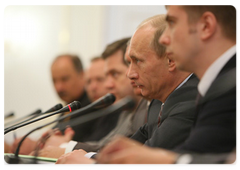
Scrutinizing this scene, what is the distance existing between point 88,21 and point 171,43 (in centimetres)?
280

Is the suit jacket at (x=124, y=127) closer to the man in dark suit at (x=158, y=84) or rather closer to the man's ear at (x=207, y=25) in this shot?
A: the man in dark suit at (x=158, y=84)

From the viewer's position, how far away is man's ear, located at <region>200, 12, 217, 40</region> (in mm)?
843

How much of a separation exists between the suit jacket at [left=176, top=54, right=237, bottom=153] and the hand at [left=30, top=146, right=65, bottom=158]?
47 centimetres

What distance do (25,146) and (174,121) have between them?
0.58m

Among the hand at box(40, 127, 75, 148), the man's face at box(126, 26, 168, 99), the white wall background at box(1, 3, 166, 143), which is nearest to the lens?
the man's face at box(126, 26, 168, 99)

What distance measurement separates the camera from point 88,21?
3609 millimetres

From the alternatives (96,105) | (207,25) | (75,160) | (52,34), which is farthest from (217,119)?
(52,34)

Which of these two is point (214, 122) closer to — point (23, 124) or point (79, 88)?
point (23, 124)

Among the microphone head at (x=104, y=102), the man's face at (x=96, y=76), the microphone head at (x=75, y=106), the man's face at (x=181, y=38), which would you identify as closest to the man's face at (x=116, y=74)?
the man's face at (x=96, y=76)

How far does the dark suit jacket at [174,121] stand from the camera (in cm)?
88

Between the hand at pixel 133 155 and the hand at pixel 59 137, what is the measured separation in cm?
48

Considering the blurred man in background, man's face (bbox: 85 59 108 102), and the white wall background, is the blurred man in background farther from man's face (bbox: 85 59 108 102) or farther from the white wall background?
the white wall background

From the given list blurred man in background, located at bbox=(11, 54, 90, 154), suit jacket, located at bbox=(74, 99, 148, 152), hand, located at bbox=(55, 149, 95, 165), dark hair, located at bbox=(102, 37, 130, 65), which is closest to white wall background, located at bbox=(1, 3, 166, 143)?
blurred man in background, located at bbox=(11, 54, 90, 154)

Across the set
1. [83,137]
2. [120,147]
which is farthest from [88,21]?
[120,147]
